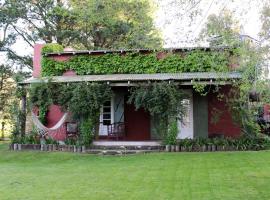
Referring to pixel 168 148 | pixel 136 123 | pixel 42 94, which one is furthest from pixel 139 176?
pixel 136 123

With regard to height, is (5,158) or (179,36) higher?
(179,36)

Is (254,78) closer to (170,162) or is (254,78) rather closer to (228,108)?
(170,162)

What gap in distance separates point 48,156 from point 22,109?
3.38 meters

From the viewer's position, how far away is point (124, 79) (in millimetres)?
15883

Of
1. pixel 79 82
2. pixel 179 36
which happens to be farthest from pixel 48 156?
pixel 179 36

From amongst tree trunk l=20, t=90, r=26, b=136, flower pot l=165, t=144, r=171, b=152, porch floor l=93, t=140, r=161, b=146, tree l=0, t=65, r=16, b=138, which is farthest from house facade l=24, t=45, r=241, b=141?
tree l=0, t=65, r=16, b=138

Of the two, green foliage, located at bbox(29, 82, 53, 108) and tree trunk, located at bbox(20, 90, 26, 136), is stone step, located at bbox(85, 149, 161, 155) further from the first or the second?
tree trunk, located at bbox(20, 90, 26, 136)

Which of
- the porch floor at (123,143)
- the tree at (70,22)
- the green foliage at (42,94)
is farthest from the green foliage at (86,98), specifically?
the tree at (70,22)

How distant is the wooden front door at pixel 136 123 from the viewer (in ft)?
59.1

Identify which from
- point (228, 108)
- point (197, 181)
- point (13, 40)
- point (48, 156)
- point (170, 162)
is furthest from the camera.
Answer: point (13, 40)

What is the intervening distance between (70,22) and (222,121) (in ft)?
55.8

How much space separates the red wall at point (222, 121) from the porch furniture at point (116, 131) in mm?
3357

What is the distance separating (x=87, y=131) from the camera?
15.8m

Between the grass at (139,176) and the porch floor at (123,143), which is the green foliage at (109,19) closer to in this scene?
the porch floor at (123,143)
